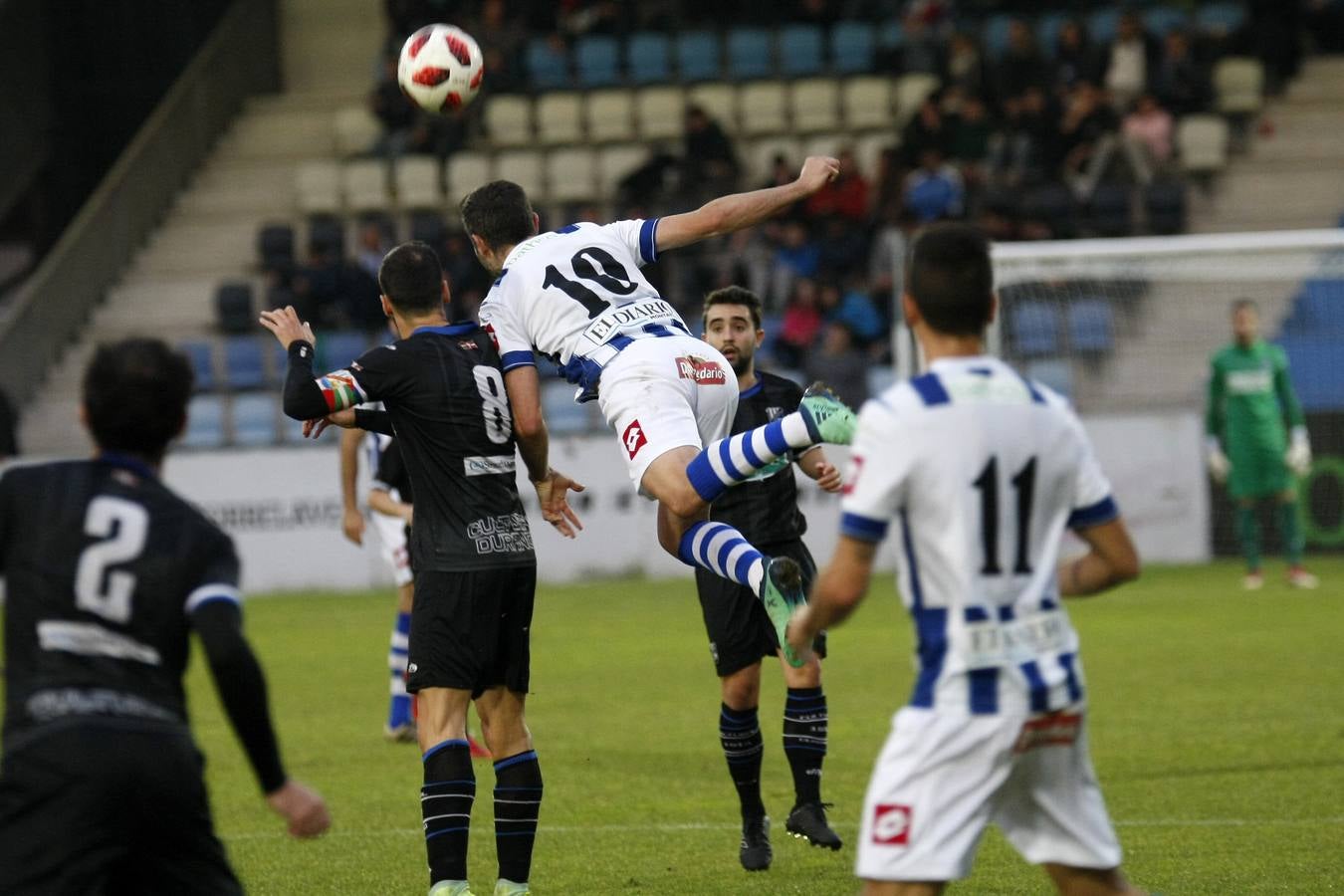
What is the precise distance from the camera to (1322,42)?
85.6 ft

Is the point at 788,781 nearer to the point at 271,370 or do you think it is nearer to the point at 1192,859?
the point at 1192,859

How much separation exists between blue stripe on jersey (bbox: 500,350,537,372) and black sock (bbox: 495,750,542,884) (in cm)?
135

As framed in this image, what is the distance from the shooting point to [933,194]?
69.7 feet

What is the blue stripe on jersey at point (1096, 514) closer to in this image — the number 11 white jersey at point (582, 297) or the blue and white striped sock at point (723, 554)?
the blue and white striped sock at point (723, 554)

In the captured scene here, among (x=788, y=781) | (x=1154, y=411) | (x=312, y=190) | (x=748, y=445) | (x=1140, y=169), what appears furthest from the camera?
(x=312, y=190)

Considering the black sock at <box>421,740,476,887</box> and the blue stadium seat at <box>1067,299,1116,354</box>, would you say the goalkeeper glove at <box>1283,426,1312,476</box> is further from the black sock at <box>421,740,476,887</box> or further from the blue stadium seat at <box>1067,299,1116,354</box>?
the black sock at <box>421,740,476,887</box>

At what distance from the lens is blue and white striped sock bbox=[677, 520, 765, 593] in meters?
6.61

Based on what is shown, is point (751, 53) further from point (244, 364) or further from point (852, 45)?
point (244, 364)

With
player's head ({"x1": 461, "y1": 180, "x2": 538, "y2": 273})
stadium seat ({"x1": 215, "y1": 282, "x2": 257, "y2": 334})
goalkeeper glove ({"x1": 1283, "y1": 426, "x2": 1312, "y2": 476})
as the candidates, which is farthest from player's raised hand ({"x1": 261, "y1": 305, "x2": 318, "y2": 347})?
stadium seat ({"x1": 215, "y1": 282, "x2": 257, "y2": 334})

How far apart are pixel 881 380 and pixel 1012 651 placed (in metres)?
16.5

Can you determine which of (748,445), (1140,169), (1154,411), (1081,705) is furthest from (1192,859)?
(1140,169)

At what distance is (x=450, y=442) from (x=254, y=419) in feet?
52.6

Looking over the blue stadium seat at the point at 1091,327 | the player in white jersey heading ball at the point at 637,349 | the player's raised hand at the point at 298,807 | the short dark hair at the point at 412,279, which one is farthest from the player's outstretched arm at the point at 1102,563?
the blue stadium seat at the point at 1091,327

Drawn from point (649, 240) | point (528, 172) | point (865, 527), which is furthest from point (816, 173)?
point (528, 172)
